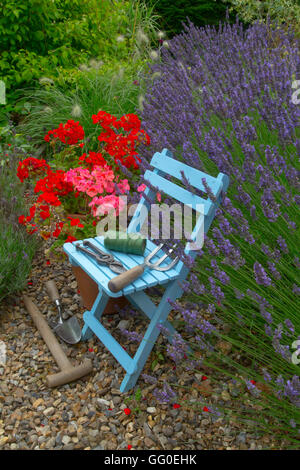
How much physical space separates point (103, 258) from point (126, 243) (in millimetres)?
140

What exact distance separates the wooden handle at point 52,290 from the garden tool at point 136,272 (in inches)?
30.7

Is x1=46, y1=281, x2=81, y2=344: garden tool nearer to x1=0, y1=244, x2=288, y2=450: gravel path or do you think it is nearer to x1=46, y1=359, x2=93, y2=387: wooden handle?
x1=0, y1=244, x2=288, y2=450: gravel path

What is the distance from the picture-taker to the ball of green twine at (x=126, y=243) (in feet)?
7.26

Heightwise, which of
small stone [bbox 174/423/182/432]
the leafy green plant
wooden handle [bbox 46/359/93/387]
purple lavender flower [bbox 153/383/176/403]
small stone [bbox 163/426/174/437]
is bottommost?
small stone [bbox 174/423/182/432]

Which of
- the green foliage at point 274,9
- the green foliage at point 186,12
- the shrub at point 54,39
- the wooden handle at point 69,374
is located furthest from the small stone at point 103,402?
the green foliage at point 186,12

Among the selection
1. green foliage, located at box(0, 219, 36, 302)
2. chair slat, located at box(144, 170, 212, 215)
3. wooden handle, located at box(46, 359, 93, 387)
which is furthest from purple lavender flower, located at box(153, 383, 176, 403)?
green foliage, located at box(0, 219, 36, 302)

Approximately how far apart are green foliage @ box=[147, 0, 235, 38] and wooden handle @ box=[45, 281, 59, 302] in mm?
5562

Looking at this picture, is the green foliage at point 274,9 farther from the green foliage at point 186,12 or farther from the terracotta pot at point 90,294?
the terracotta pot at point 90,294

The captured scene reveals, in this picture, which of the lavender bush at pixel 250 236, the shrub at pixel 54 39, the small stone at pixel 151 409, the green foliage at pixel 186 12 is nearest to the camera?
the lavender bush at pixel 250 236

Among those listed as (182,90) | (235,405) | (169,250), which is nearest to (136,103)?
(182,90)

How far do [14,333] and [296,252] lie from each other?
1644 mm

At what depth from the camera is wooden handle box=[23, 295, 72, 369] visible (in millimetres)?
2277

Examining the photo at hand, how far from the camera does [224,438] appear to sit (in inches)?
73.0

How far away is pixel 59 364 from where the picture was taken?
2266 millimetres
